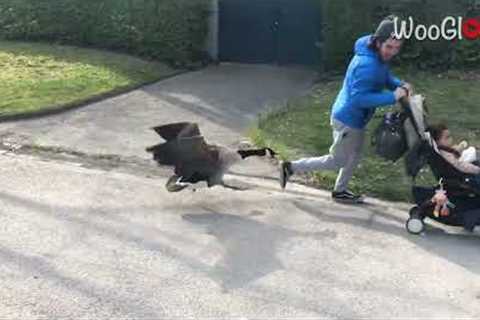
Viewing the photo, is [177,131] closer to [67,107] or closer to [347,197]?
[347,197]

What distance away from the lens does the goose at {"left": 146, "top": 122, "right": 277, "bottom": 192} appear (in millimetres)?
6363

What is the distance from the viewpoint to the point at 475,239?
5.71 metres

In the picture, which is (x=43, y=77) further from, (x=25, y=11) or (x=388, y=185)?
(x=388, y=185)

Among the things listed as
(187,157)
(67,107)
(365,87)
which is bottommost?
(67,107)

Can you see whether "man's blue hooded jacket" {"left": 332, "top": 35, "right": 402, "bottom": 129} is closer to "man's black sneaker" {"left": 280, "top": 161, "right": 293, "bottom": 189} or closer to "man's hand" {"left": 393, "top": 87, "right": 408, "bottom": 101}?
"man's hand" {"left": 393, "top": 87, "right": 408, "bottom": 101}

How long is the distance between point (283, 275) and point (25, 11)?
35.9ft

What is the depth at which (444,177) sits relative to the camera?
223 inches

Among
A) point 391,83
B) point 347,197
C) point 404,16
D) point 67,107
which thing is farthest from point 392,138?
point 404,16

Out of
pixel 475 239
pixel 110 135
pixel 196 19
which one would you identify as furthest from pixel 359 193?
pixel 196 19

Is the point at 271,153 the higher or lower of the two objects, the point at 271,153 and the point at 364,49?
the lower

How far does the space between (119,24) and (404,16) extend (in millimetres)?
4972

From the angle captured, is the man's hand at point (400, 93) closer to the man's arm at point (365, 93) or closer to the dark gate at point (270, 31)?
the man's arm at point (365, 93)

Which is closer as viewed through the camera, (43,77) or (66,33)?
(43,77)

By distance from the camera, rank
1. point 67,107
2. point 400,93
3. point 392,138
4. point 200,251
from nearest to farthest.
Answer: point 200,251
point 400,93
point 392,138
point 67,107
